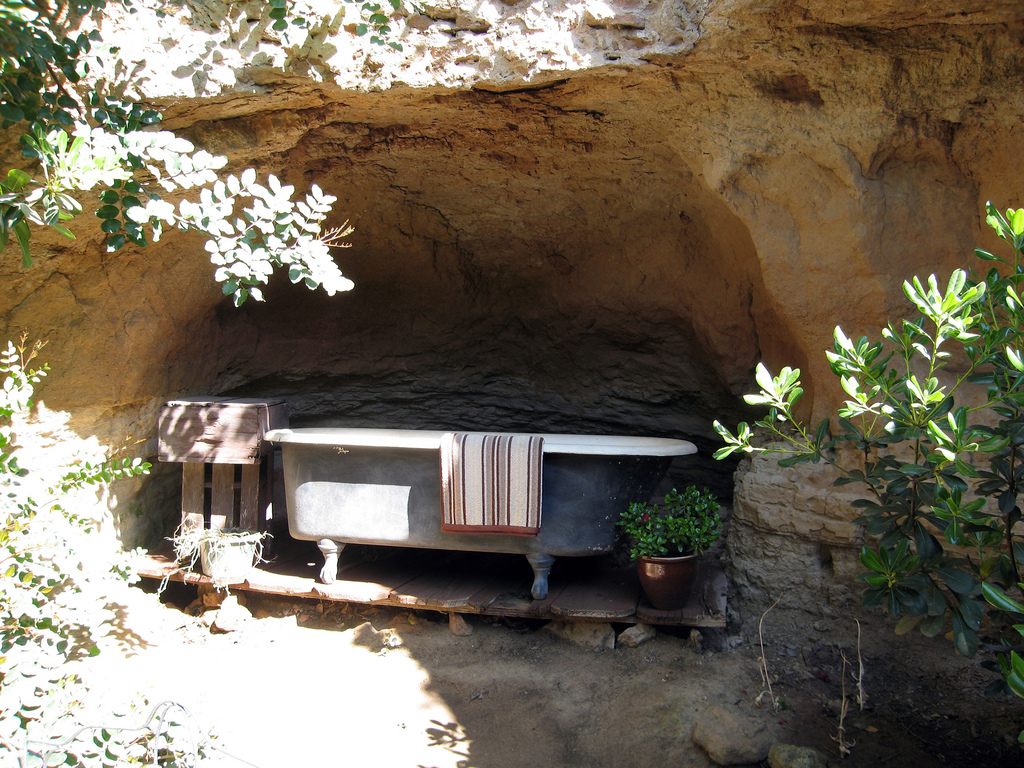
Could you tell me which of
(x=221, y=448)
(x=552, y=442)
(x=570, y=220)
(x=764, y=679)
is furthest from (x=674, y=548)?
(x=221, y=448)

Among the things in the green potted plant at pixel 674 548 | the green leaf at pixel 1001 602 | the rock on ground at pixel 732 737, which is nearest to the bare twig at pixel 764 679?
the rock on ground at pixel 732 737

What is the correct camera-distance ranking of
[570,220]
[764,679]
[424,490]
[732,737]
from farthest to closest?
[570,220]
[424,490]
[764,679]
[732,737]

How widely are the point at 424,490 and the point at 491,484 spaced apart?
1.35ft

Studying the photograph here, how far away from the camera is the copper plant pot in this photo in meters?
2.83

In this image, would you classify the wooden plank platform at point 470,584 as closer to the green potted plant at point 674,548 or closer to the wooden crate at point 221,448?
the green potted plant at point 674,548

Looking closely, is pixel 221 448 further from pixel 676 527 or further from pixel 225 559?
pixel 676 527

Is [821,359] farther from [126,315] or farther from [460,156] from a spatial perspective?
[126,315]

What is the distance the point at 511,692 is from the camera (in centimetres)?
270

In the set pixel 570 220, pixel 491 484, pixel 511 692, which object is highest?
pixel 570 220

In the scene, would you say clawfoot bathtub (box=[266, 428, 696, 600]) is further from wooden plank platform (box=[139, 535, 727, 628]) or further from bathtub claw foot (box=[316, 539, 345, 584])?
wooden plank platform (box=[139, 535, 727, 628])

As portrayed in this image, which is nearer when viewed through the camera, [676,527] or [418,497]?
[676,527]

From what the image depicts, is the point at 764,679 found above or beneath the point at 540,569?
beneath

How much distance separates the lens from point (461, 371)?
4461mm

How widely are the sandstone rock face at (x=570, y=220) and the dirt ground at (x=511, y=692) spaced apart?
1.40ft
